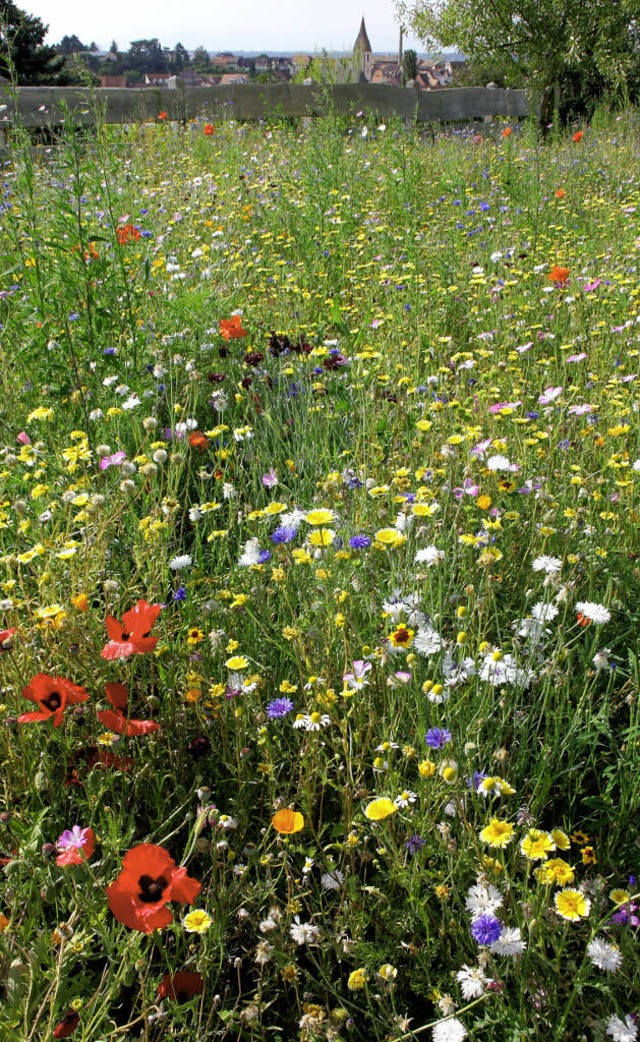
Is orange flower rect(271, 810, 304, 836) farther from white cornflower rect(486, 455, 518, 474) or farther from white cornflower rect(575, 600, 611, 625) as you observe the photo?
white cornflower rect(486, 455, 518, 474)

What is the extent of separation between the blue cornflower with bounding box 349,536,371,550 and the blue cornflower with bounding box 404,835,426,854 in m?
0.61

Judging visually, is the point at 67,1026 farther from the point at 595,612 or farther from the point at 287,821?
the point at 595,612

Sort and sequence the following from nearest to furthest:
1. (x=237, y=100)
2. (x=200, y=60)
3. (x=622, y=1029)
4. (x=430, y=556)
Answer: (x=622, y=1029)
(x=430, y=556)
(x=237, y=100)
(x=200, y=60)

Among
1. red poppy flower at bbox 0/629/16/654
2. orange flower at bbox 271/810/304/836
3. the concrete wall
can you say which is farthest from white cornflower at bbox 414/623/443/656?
the concrete wall

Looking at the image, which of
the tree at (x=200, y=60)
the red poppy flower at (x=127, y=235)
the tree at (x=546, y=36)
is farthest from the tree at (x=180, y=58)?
the red poppy flower at (x=127, y=235)

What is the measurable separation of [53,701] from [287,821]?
18.5 inches

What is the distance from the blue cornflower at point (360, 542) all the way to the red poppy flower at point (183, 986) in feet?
2.81

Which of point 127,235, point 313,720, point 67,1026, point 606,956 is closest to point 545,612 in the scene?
point 313,720

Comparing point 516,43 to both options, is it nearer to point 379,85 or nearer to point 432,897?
point 379,85

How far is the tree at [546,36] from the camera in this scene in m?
12.0

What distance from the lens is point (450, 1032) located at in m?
1.07

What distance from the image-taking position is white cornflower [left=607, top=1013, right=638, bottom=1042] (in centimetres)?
104

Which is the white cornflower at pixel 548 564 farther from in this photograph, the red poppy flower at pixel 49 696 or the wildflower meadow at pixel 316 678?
the red poppy flower at pixel 49 696

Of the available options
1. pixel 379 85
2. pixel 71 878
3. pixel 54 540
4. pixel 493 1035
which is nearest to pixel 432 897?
pixel 493 1035
